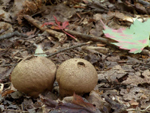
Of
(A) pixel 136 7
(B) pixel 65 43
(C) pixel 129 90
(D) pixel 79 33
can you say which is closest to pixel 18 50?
(B) pixel 65 43

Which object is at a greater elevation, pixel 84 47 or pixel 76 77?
pixel 76 77

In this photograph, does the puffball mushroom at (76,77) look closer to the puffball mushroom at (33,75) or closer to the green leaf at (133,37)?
the puffball mushroom at (33,75)

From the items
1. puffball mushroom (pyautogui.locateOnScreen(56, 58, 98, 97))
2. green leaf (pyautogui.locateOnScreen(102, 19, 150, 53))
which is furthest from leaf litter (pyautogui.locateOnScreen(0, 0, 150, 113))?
puffball mushroom (pyautogui.locateOnScreen(56, 58, 98, 97))

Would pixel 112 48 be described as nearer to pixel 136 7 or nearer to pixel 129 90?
pixel 129 90

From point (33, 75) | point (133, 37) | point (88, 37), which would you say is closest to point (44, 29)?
point (88, 37)

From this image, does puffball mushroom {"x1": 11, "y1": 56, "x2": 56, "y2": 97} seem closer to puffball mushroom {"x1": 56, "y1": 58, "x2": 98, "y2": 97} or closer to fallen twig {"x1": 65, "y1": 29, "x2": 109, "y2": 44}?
puffball mushroom {"x1": 56, "y1": 58, "x2": 98, "y2": 97}

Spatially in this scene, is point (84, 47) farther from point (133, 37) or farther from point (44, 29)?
point (44, 29)
